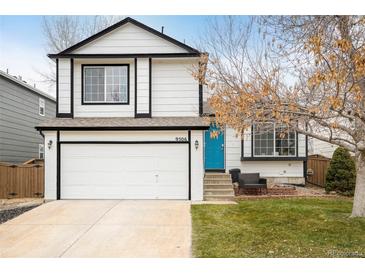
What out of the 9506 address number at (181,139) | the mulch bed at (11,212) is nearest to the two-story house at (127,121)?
the 9506 address number at (181,139)

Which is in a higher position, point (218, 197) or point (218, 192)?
point (218, 192)

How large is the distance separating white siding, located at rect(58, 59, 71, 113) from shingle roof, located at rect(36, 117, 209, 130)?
61 cm

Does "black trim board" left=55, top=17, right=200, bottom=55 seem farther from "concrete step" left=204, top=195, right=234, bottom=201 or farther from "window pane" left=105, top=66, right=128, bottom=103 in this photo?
"concrete step" left=204, top=195, right=234, bottom=201

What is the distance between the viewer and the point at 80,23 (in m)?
21.0

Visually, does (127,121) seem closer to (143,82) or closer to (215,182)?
(143,82)

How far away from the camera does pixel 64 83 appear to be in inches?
518

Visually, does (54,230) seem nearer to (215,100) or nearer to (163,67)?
(215,100)

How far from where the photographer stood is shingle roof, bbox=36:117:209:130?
12234 mm

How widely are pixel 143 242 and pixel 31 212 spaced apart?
14.8 ft

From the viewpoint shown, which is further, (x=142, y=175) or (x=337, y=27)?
(x=142, y=175)

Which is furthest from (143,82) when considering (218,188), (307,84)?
(307,84)

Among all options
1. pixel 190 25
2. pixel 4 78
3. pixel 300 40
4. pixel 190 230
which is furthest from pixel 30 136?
pixel 300 40

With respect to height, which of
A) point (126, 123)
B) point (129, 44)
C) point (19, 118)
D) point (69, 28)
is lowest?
point (126, 123)

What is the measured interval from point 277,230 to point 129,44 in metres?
8.45
